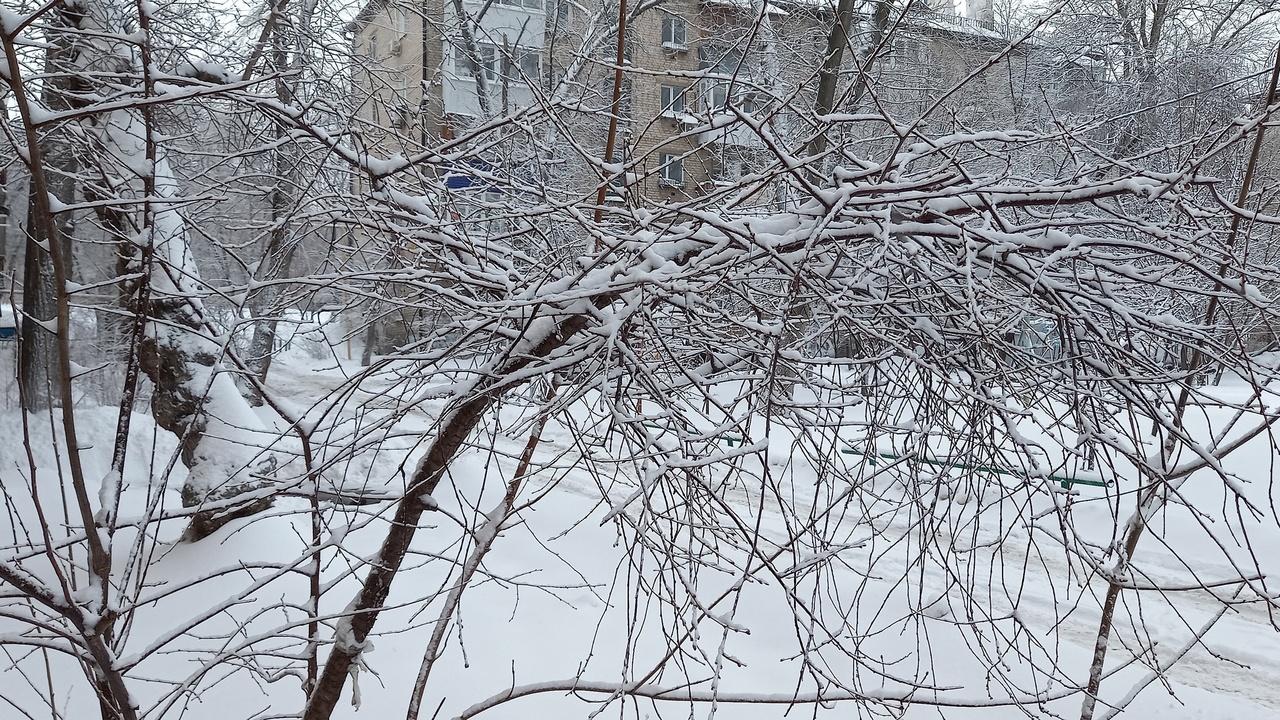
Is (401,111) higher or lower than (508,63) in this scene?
lower

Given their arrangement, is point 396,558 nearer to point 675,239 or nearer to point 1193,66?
point 675,239

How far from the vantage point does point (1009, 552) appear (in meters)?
6.79

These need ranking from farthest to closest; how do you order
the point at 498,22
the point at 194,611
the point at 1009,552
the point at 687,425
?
the point at 498,22
the point at 1009,552
the point at 194,611
the point at 687,425

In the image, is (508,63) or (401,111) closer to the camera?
(401,111)

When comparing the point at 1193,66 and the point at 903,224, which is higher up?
the point at 1193,66

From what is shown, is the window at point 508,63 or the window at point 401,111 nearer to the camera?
the window at point 508,63

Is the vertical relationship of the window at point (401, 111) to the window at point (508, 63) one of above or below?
below

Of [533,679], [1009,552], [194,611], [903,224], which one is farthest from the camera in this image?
[1009,552]

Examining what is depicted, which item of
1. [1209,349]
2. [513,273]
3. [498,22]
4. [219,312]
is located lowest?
[219,312]

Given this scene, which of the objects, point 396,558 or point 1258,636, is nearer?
point 396,558

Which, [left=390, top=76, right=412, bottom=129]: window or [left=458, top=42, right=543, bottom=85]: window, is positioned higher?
[left=458, top=42, right=543, bottom=85]: window

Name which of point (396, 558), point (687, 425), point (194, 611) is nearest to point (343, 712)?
point (194, 611)

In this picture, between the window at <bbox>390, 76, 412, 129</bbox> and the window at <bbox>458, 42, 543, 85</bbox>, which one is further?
the window at <bbox>390, 76, 412, 129</bbox>

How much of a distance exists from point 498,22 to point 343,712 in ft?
39.7
